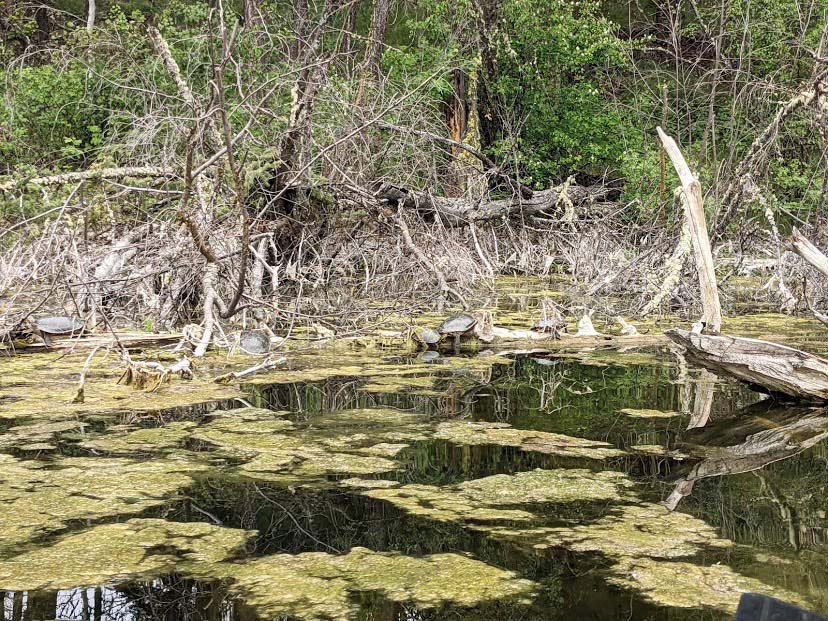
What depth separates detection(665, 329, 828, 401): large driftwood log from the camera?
4488 mm

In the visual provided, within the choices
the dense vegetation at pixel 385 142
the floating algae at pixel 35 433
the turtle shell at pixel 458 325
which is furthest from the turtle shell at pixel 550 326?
the floating algae at pixel 35 433

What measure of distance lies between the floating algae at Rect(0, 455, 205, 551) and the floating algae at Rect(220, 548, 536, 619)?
2.30 feet

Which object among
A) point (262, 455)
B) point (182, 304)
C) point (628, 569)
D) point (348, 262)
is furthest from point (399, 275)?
point (628, 569)

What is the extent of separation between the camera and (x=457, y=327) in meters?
6.64

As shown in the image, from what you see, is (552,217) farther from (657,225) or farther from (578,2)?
(578,2)

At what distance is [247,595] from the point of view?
237 cm

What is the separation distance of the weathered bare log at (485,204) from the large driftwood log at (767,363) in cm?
415

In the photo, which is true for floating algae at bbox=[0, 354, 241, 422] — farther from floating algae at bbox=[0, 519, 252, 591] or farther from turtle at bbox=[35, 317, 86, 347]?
floating algae at bbox=[0, 519, 252, 591]

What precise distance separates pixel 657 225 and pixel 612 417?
22.0 feet

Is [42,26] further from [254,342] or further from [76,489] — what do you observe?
[76,489]

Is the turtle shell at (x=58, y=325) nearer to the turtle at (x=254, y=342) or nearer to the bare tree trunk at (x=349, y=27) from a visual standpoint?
the turtle at (x=254, y=342)

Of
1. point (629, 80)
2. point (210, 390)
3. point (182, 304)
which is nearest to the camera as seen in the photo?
point (210, 390)

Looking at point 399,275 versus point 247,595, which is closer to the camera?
point 247,595

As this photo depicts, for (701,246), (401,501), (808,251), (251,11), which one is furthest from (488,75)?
(401,501)
